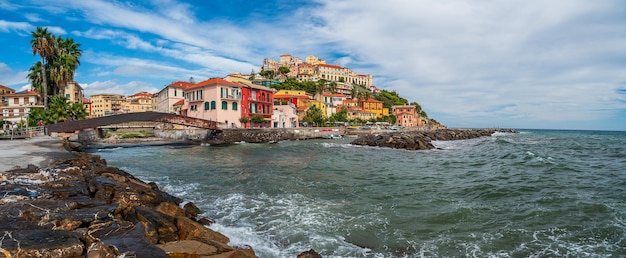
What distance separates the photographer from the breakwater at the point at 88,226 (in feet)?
16.7

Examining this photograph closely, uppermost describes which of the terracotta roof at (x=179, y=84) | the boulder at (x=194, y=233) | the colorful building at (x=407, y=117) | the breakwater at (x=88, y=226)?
the terracotta roof at (x=179, y=84)

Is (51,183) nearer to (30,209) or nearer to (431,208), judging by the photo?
(30,209)

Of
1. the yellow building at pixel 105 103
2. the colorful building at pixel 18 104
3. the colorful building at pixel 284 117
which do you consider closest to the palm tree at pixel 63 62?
the colorful building at pixel 18 104

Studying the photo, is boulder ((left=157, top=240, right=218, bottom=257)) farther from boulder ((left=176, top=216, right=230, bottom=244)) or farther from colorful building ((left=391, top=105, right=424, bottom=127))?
colorful building ((left=391, top=105, right=424, bottom=127))

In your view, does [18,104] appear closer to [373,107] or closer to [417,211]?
[417,211]

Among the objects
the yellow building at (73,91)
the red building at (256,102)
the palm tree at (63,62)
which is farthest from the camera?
the yellow building at (73,91)

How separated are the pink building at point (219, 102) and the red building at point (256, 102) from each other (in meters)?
1.43

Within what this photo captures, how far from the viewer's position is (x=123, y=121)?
41.1 m

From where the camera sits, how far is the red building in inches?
2226

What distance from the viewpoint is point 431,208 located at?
37.6 feet

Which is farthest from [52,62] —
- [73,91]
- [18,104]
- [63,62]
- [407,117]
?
[407,117]

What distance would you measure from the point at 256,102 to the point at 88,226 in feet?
177

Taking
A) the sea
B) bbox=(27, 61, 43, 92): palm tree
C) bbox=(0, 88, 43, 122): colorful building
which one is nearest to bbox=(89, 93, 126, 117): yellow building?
bbox=(0, 88, 43, 122): colorful building

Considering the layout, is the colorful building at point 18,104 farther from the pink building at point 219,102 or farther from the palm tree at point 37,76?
the pink building at point 219,102
